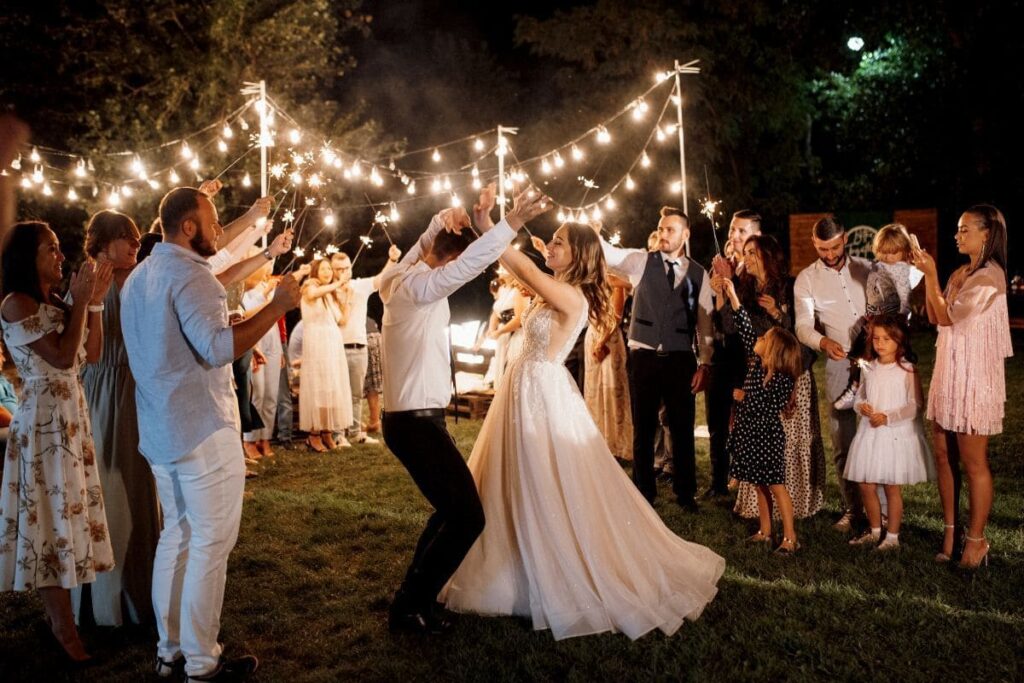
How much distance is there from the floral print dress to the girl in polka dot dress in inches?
146

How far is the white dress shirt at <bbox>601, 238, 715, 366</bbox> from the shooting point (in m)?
6.40

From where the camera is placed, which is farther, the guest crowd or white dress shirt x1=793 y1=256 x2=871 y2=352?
white dress shirt x1=793 y1=256 x2=871 y2=352

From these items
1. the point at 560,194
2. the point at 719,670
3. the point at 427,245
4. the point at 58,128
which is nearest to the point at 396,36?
the point at 560,194

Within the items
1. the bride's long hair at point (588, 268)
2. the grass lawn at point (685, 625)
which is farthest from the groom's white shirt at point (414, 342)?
the grass lawn at point (685, 625)

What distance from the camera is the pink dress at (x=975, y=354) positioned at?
4781 mm

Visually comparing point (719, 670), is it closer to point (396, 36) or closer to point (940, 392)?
point (940, 392)

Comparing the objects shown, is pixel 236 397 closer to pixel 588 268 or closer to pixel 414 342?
pixel 414 342

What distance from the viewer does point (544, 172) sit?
9781 mm

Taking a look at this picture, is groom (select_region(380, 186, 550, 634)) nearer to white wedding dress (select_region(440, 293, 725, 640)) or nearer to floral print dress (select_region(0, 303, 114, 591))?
white wedding dress (select_region(440, 293, 725, 640))

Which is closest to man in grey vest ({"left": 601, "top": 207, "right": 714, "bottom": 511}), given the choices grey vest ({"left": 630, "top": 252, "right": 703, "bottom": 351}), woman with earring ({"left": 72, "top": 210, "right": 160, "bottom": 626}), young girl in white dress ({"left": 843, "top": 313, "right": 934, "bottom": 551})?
grey vest ({"left": 630, "top": 252, "right": 703, "bottom": 351})

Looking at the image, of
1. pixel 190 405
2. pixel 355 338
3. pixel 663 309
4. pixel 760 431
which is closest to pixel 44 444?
pixel 190 405

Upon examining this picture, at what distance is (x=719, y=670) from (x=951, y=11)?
1837 centimetres

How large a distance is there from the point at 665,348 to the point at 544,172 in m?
4.06

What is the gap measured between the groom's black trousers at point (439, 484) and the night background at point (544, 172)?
1.20 ft
